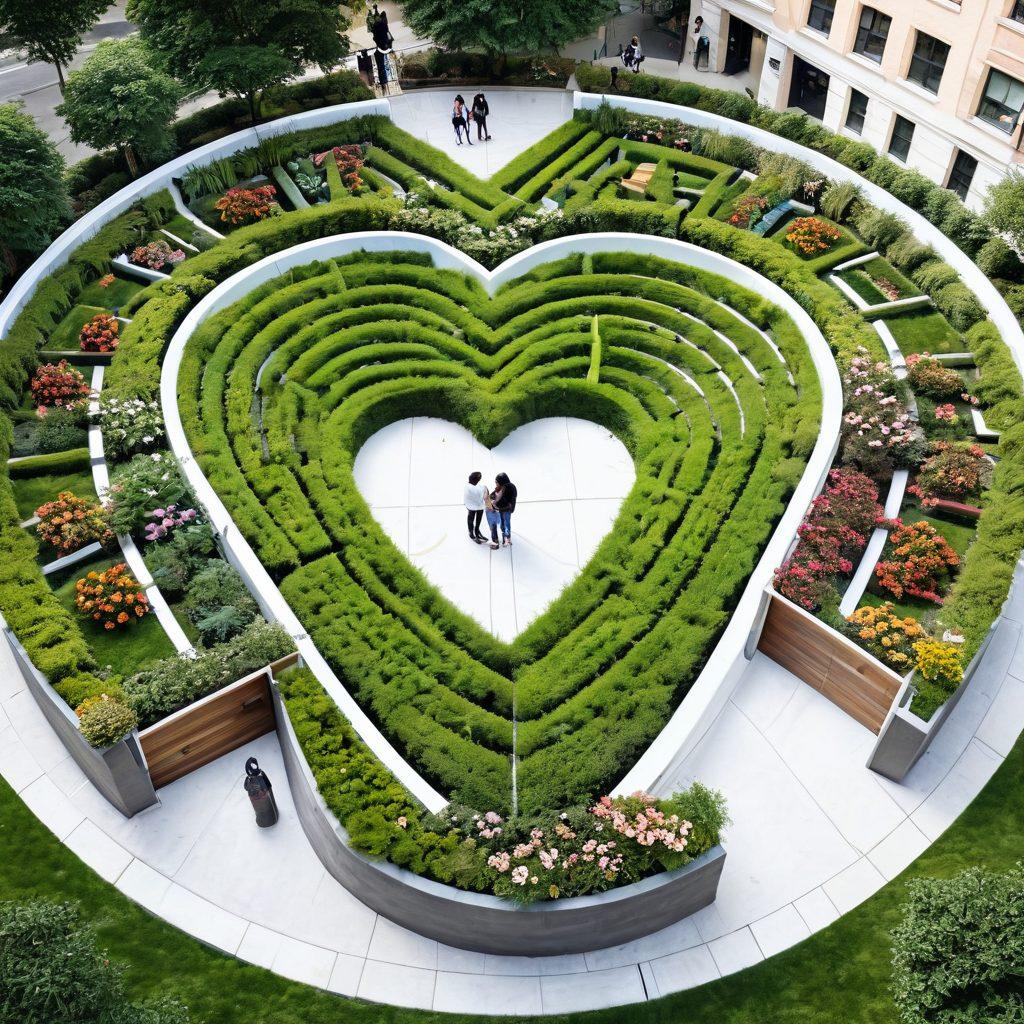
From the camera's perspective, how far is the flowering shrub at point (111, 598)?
18766 millimetres

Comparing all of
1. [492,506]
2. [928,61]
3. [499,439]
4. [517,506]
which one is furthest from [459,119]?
[492,506]

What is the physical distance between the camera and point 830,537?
19.7 meters

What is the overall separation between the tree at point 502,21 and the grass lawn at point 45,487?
20.4 metres

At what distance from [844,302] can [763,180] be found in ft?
20.0

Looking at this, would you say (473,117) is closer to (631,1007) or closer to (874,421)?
(874,421)

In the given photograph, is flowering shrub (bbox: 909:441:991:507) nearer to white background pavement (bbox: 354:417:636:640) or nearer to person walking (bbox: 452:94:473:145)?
white background pavement (bbox: 354:417:636:640)

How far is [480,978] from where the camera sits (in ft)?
51.1

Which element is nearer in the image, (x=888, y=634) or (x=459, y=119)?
(x=888, y=634)

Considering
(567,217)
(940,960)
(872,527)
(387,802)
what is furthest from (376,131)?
(940,960)

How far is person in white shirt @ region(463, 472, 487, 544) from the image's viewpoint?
20.5 m

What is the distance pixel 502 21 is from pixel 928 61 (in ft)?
44.0

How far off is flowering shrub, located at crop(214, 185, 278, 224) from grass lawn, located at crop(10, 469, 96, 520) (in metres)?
10.4

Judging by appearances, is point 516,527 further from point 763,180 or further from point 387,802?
point 763,180

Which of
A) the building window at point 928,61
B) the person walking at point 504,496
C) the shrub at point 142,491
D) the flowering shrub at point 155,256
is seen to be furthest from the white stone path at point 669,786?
the building window at point 928,61
